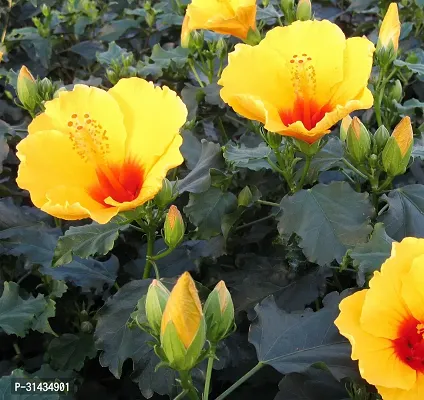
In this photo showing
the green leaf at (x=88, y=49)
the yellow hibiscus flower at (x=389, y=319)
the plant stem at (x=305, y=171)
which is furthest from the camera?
the green leaf at (x=88, y=49)

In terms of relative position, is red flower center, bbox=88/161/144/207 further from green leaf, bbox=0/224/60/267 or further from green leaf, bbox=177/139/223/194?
green leaf, bbox=0/224/60/267

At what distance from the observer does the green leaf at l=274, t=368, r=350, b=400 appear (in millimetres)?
967

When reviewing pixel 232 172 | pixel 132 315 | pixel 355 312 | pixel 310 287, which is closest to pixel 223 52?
pixel 232 172

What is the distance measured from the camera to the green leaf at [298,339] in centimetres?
94

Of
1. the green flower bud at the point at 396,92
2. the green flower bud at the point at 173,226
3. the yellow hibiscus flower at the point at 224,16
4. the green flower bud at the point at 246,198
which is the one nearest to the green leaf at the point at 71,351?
the green flower bud at the point at 173,226

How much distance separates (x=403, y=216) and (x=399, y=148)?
4.9 inches

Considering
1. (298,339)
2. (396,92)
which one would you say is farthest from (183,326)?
(396,92)

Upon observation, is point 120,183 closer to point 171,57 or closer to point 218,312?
point 218,312

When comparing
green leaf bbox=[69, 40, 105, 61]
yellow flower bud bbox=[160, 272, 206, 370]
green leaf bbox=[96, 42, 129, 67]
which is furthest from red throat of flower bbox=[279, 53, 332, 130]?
green leaf bbox=[69, 40, 105, 61]

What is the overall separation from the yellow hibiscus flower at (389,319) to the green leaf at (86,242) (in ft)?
1.64

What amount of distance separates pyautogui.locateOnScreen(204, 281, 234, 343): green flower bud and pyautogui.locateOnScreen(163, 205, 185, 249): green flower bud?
216 mm

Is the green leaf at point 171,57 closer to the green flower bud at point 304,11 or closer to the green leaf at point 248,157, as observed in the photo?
the green flower bud at point 304,11

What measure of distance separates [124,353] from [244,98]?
1.68ft

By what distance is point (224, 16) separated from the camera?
4.68 feet
